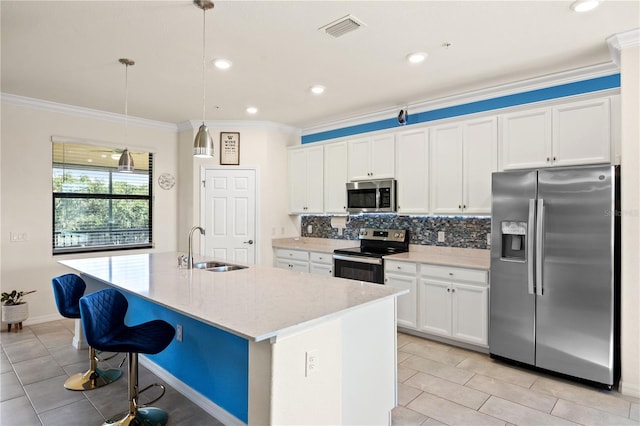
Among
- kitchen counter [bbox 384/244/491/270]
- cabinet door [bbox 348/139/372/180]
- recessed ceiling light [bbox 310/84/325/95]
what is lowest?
kitchen counter [bbox 384/244/491/270]

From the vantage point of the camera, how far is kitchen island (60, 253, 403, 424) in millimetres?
1649

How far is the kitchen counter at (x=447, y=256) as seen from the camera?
363 cm

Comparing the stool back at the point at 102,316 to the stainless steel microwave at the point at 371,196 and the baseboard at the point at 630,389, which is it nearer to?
the stainless steel microwave at the point at 371,196

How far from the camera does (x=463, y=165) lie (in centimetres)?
385

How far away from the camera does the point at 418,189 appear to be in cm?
421

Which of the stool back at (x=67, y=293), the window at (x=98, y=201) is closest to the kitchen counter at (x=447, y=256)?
the stool back at (x=67, y=293)

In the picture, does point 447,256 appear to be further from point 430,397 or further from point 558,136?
point 430,397

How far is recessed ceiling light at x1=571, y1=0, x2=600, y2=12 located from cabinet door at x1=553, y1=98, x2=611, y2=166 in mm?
984

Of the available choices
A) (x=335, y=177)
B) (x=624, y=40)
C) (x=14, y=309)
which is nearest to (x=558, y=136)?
(x=624, y=40)

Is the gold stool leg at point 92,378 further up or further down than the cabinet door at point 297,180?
further down

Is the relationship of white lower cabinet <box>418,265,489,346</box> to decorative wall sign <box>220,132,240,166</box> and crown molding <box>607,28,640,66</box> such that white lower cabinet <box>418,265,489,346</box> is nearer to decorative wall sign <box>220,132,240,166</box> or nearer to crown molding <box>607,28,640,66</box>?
crown molding <box>607,28,640,66</box>

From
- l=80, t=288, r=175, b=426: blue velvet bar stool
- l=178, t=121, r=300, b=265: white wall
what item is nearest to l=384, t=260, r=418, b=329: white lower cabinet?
l=178, t=121, r=300, b=265: white wall

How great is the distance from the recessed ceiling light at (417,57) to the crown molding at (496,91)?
1152 mm

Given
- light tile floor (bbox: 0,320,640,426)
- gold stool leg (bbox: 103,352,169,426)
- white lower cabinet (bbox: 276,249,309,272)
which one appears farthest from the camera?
white lower cabinet (bbox: 276,249,309,272)
